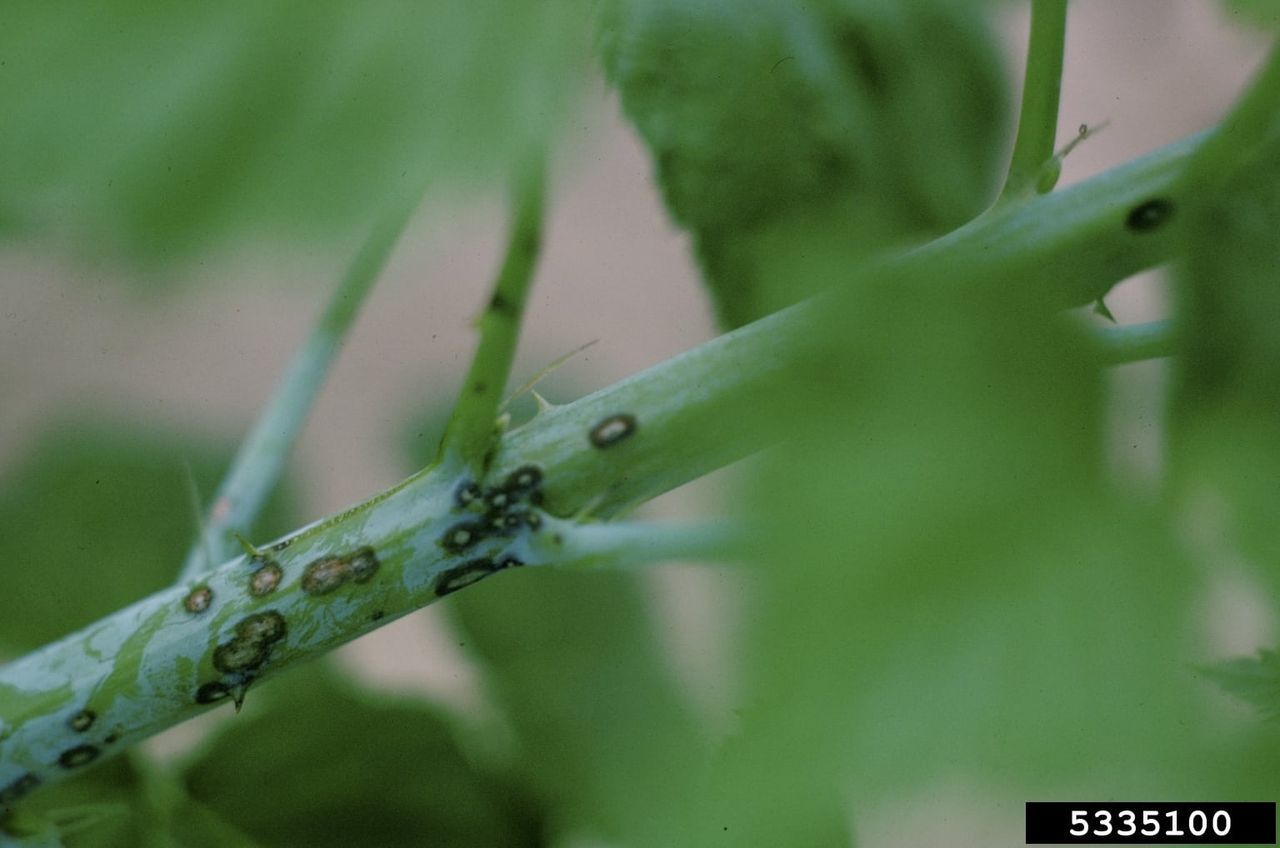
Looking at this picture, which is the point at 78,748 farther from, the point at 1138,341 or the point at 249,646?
the point at 1138,341

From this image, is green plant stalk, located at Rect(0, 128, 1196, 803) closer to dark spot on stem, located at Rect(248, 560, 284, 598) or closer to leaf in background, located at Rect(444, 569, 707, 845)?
dark spot on stem, located at Rect(248, 560, 284, 598)

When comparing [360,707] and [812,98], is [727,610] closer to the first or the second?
[812,98]

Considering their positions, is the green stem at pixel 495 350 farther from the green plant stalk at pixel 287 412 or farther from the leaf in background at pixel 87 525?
the leaf in background at pixel 87 525

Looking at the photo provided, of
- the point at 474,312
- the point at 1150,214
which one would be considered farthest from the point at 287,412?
the point at 1150,214

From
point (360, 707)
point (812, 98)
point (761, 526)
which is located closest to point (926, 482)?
point (761, 526)

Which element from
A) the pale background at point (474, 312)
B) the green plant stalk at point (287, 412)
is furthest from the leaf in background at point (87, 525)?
the green plant stalk at point (287, 412)

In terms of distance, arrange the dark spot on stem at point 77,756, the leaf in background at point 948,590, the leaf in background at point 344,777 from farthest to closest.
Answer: the leaf in background at point 344,777 → the dark spot on stem at point 77,756 → the leaf in background at point 948,590
